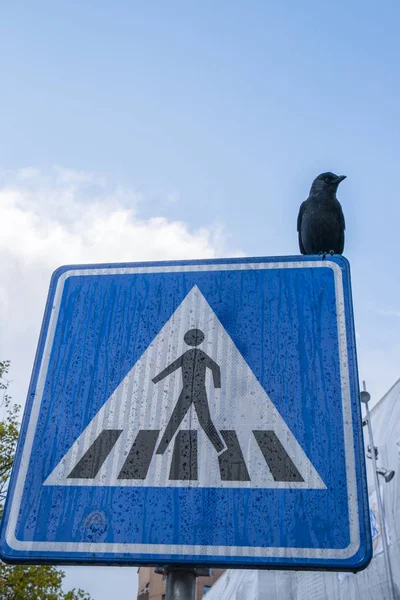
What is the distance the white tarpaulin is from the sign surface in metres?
7.45

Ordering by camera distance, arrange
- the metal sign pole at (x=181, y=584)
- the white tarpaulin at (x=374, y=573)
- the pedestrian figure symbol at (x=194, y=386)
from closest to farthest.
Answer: the metal sign pole at (x=181, y=584) → the pedestrian figure symbol at (x=194, y=386) → the white tarpaulin at (x=374, y=573)

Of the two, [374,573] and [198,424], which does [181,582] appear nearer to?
[198,424]

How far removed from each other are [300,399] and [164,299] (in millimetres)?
452

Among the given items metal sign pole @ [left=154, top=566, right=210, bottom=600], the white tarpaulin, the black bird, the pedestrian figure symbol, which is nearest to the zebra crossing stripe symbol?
the pedestrian figure symbol

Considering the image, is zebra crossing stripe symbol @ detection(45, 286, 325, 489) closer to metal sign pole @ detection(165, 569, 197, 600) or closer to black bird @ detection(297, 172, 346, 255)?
metal sign pole @ detection(165, 569, 197, 600)

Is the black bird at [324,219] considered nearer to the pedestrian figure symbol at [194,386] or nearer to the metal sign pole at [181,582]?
the pedestrian figure symbol at [194,386]

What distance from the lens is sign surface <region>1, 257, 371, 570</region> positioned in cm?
100

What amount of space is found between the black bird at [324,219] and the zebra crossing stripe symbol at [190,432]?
1148mm

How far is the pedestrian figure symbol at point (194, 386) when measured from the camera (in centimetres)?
111

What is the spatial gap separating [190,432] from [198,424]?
3 centimetres

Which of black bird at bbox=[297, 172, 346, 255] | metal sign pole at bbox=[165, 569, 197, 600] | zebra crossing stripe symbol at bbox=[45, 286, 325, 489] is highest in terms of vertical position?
black bird at bbox=[297, 172, 346, 255]

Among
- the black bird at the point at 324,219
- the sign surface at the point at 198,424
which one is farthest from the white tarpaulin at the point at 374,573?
the sign surface at the point at 198,424

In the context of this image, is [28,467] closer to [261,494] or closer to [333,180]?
[261,494]

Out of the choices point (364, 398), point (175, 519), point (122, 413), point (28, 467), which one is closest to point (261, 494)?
point (175, 519)
